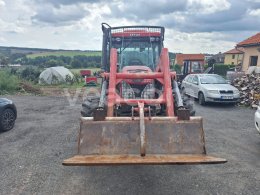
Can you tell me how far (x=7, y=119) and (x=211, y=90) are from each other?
924cm

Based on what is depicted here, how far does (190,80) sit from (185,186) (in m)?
11.1

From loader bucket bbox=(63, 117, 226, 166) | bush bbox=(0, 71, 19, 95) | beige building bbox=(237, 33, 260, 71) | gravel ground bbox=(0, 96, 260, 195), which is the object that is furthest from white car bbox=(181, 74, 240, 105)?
bush bbox=(0, 71, 19, 95)

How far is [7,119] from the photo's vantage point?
761cm

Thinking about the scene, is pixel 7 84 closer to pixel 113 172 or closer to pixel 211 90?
pixel 211 90

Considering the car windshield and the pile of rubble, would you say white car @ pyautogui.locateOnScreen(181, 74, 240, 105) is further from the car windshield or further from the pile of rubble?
the pile of rubble

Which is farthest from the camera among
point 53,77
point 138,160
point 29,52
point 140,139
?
point 29,52

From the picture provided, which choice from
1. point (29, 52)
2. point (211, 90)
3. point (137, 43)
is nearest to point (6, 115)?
point (137, 43)

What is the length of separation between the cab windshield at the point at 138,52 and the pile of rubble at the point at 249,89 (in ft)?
23.2

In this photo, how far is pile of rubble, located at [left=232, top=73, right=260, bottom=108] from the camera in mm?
12422

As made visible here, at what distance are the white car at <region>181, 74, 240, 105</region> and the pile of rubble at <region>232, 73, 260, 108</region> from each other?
0.74 meters

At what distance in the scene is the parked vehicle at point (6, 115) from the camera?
736 cm

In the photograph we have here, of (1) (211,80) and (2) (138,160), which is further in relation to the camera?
(1) (211,80)

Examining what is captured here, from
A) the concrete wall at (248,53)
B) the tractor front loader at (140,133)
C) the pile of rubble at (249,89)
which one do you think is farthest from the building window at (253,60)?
the tractor front loader at (140,133)

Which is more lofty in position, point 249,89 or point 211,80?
point 211,80
